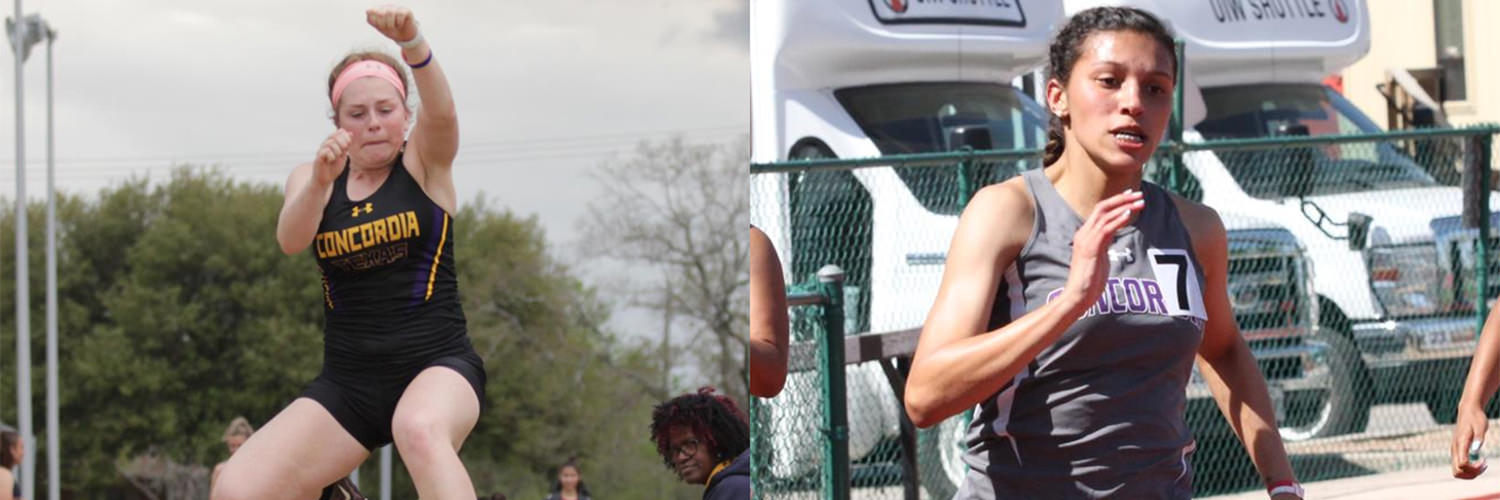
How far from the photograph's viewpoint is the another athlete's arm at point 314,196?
3184 millimetres

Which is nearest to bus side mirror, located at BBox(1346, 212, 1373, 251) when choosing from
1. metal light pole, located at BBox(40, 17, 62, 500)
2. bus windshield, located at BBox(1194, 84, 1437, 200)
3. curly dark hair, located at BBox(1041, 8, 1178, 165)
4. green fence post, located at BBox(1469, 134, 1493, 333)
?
bus windshield, located at BBox(1194, 84, 1437, 200)

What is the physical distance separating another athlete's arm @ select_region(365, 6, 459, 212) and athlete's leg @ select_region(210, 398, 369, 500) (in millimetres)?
406

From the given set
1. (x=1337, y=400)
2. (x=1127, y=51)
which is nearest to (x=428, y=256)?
(x=1127, y=51)

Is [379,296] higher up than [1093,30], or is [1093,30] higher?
[1093,30]

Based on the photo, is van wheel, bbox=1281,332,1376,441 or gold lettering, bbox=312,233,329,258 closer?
gold lettering, bbox=312,233,329,258

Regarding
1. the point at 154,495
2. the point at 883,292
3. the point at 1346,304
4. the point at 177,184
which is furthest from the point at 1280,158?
the point at 177,184

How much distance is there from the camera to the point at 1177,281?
108 inches

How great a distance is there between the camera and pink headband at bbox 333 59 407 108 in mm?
3271

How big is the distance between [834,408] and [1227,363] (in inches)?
157

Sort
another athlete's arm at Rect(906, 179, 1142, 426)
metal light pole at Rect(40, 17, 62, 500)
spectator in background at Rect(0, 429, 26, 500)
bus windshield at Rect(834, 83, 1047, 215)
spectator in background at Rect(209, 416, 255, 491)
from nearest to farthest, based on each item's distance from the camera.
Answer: another athlete's arm at Rect(906, 179, 1142, 426) → spectator in background at Rect(209, 416, 255, 491) → metal light pole at Rect(40, 17, 62, 500) → spectator in background at Rect(0, 429, 26, 500) → bus windshield at Rect(834, 83, 1047, 215)

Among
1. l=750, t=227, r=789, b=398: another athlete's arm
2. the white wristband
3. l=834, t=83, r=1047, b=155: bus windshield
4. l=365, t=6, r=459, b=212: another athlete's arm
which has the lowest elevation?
l=750, t=227, r=789, b=398: another athlete's arm

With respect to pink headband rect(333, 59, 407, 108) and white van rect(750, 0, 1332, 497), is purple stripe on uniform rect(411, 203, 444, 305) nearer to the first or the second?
pink headband rect(333, 59, 407, 108)

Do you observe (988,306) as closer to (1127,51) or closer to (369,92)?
(1127,51)

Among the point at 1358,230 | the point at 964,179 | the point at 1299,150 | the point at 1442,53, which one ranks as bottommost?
the point at 1358,230
